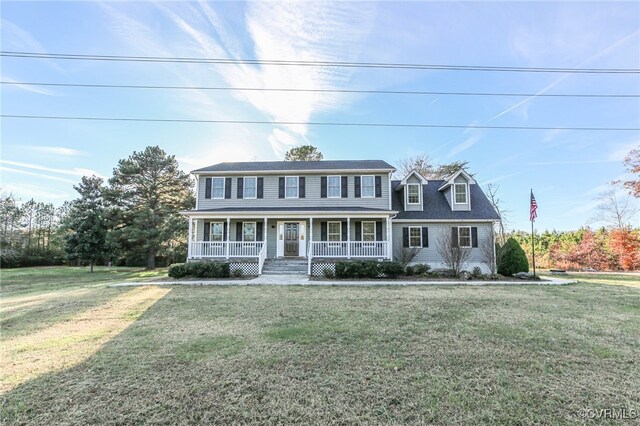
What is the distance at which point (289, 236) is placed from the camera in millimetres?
17172

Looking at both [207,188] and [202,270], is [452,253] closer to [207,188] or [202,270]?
[202,270]

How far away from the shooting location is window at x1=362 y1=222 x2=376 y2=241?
16744 mm

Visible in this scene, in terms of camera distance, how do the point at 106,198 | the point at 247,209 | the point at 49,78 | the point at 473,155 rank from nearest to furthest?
the point at 49,78 < the point at 247,209 < the point at 106,198 < the point at 473,155

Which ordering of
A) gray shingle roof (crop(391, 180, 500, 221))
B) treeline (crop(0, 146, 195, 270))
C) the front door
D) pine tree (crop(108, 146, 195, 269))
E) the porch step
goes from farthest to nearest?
pine tree (crop(108, 146, 195, 269)) → treeline (crop(0, 146, 195, 270)) → the front door → gray shingle roof (crop(391, 180, 500, 221)) → the porch step

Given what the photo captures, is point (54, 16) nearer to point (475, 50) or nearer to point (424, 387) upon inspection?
point (424, 387)

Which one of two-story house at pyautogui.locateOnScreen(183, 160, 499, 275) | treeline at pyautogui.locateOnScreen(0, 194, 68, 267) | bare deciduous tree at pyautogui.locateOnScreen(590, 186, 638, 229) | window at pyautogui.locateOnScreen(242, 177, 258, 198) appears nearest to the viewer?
two-story house at pyautogui.locateOnScreen(183, 160, 499, 275)

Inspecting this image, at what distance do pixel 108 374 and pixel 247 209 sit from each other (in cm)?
1349

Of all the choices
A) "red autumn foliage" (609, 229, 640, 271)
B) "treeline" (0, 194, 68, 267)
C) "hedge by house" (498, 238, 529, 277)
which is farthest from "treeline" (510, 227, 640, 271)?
"treeline" (0, 194, 68, 267)

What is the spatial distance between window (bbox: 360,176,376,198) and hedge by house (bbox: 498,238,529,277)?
308 inches

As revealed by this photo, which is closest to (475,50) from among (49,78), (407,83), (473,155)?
(407,83)

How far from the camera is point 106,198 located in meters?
23.4

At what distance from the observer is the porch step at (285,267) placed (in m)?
15.1

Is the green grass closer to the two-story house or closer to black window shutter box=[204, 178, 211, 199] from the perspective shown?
the two-story house

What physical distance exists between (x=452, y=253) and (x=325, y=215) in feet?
22.7
